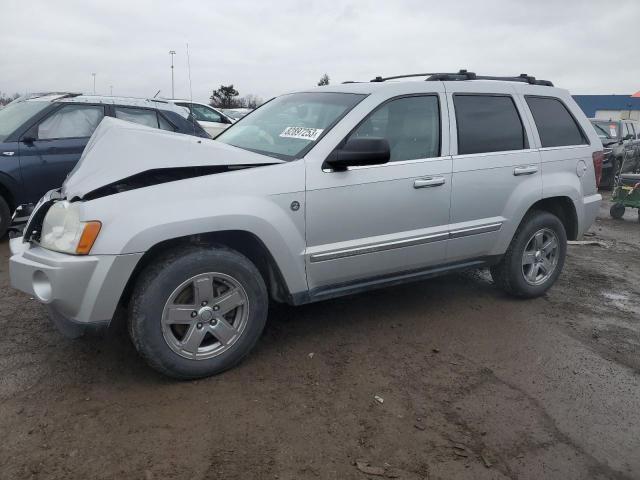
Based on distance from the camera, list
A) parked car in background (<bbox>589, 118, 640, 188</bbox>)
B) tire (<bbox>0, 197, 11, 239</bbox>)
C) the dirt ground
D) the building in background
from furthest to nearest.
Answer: the building in background, parked car in background (<bbox>589, 118, 640, 188</bbox>), tire (<bbox>0, 197, 11, 239</bbox>), the dirt ground

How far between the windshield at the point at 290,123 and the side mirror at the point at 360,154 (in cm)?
21

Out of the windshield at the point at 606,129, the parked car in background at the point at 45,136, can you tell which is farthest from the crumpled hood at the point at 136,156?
the windshield at the point at 606,129

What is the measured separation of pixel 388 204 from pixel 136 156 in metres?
1.69

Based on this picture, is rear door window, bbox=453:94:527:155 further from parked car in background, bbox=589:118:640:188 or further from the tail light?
parked car in background, bbox=589:118:640:188

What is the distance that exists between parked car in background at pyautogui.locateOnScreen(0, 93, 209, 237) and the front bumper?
12.4ft

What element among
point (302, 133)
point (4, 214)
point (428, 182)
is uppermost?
point (302, 133)

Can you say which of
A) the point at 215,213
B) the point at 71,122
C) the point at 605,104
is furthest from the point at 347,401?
the point at 605,104

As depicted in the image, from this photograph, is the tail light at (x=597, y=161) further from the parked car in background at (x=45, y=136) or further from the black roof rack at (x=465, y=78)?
the parked car in background at (x=45, y=136)

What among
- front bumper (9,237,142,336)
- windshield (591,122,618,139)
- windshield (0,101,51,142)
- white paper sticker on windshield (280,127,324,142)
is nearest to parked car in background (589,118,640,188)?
windshield (591,122,618,139)

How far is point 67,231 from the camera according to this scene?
116 inches

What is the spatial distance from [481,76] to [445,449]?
10.7ft

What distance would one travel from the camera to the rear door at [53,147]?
630 cm

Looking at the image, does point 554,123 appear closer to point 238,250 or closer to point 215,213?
point 238,250

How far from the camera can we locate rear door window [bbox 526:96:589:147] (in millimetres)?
4712
